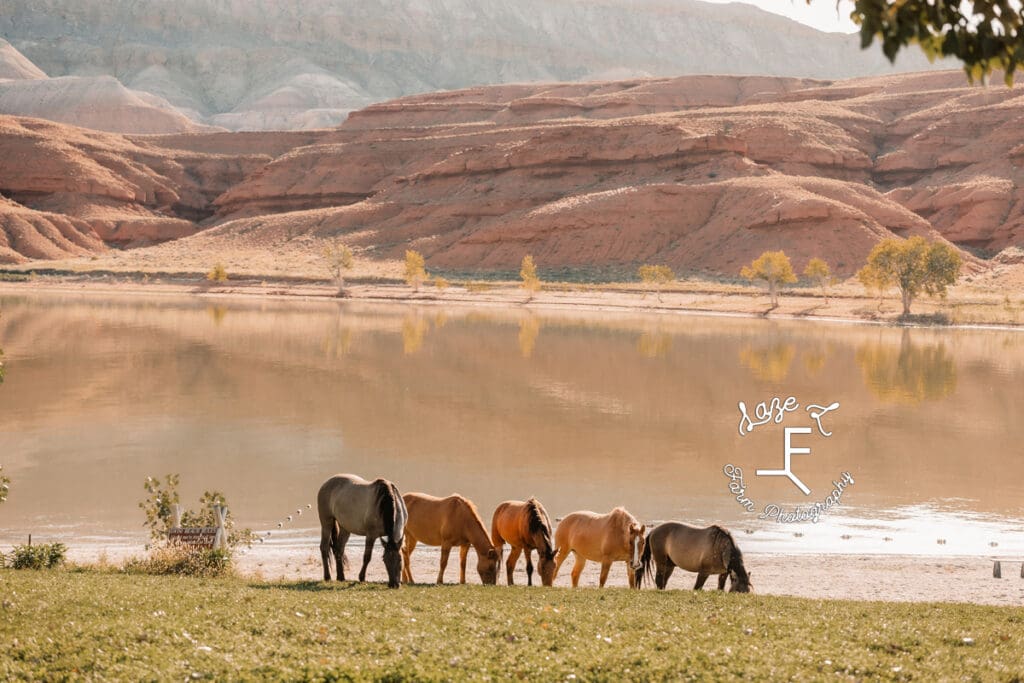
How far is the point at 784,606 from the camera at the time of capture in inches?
481

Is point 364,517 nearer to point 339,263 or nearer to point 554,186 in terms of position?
point 339,263

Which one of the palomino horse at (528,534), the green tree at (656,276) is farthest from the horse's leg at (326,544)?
the green tree at (656,276)

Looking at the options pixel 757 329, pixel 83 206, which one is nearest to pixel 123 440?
pixel 757 329

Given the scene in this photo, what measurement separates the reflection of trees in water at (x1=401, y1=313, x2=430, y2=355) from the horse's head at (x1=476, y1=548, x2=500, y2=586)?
39.7 metres

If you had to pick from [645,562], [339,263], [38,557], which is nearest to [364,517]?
[645,562]

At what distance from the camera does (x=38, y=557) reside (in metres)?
14.4

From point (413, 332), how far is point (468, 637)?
57307mm

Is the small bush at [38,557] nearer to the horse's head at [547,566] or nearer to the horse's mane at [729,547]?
the horse's head at [547,566]

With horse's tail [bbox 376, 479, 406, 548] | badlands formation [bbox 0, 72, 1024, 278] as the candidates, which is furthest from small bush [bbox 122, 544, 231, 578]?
badlands formation [bbox 0, 72, 1024, 278]

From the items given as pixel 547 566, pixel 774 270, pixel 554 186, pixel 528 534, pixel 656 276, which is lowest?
pixel 547 566

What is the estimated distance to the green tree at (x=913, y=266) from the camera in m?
81.6

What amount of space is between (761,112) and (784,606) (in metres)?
156

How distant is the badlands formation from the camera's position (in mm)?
123562

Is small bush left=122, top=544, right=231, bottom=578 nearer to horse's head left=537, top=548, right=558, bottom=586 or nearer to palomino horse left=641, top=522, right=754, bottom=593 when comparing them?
horse's head left=537, top=548, right=558, bottom=586
